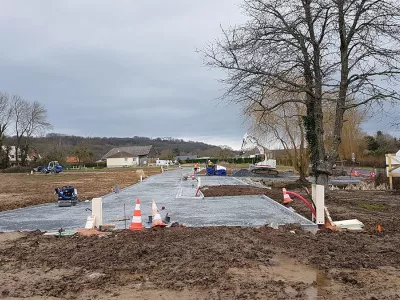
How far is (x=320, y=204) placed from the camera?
8.51m

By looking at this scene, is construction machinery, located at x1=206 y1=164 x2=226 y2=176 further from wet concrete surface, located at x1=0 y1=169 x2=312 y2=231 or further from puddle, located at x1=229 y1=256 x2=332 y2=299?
puddle, located at x1=229 y1=256 x2=332 y2=299

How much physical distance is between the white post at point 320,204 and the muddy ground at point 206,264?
0.50 m

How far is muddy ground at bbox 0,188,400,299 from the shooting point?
16.0 ft

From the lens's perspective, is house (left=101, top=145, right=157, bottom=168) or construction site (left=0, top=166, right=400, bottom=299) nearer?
construction site (left=0, top=166, right=400, bottom=299)

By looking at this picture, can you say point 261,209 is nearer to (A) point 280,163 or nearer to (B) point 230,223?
(B) point 230,223

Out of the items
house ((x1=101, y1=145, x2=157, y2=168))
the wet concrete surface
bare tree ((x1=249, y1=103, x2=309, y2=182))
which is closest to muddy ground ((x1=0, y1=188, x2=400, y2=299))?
the wet concrete surface

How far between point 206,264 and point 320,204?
3707 mm

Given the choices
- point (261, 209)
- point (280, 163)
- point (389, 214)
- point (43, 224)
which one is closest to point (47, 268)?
point (43, 224)

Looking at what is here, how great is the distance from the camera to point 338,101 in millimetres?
14117

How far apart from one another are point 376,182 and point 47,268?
63.9ft

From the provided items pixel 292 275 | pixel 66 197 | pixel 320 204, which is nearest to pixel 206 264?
pixel 292 275

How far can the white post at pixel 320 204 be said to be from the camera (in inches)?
332

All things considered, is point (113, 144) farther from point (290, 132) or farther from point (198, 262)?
point (198, 262)

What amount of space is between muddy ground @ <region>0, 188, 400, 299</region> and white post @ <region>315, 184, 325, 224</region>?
0.50 m
